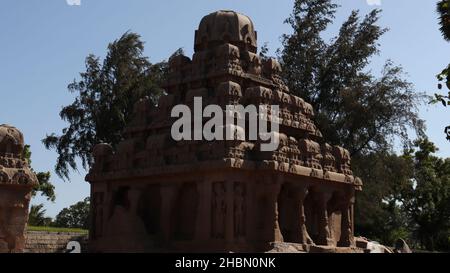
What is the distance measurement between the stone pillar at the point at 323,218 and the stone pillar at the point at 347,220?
4.49 ft

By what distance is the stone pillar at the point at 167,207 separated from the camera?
69.1ft

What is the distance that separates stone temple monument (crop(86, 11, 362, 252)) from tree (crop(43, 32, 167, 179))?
14.1 metres

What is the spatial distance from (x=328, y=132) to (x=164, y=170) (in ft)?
46.1

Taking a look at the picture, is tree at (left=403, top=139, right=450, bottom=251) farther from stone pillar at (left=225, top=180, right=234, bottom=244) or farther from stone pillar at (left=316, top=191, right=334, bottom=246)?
stone pillar at (left=225, top=180, right=234, bottom=244)

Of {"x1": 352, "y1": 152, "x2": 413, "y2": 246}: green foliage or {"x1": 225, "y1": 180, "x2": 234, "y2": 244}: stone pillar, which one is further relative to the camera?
{"x1": 352, "y1": 152, "x2": 413, "y2": 246}: green foliage

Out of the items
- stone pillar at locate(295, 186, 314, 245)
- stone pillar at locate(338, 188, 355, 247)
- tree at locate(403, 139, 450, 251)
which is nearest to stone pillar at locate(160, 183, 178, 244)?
stone pillar at locate(295, 186, 314, 245)

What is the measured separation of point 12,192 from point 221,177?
6.17 m

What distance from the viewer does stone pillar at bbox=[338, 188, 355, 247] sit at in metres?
23.5

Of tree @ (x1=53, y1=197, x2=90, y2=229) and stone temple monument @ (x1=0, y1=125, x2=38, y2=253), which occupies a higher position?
tree @ (x1=53, y1=197, x2=90, y2=229)

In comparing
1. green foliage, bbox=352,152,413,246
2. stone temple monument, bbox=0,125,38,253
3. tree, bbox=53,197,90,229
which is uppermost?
tree, bbox=53,197,90,229

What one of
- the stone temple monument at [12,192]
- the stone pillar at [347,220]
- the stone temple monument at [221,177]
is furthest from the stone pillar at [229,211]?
the stone pillar at [347,220]

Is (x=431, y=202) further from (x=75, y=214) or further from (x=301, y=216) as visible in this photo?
(x=75, y=214)
